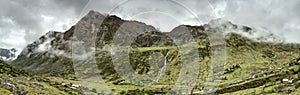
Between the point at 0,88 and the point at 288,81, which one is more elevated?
the point at 0,88

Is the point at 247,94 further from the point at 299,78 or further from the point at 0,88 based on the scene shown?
the point at 0,88

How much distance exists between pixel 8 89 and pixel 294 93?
12506cm

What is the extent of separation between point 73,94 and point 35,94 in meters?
45.9

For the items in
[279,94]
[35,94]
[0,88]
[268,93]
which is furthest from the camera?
[268,93]

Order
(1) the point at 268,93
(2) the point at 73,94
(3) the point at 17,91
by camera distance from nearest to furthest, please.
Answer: (3) the point at 17,91 < (2) the point at 73,94 < (1) the point at 268,93

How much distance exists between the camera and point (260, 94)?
18175 cm

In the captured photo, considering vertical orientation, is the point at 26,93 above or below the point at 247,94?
above

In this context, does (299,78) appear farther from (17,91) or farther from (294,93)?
(17,91)

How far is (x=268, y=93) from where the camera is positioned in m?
176

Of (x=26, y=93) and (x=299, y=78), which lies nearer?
(x=26, y=93)

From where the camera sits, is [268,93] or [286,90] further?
[268,93]

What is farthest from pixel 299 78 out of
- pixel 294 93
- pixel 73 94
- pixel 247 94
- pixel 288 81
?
pixel 73 94

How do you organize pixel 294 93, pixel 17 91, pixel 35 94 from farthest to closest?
pixel 294 93, pixel 35 94, pixel 17 91

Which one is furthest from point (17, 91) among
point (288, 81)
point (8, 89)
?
point (288, 81)
